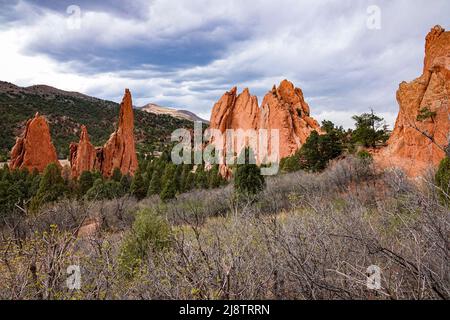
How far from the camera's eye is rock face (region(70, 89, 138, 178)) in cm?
4672

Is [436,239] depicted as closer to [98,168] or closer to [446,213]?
[446,213]

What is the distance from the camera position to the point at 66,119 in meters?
81.1

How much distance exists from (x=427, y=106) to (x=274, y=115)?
1250 inches

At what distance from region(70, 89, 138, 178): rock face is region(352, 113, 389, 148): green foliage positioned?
33.6 meters

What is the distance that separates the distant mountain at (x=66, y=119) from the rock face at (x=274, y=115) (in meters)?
23.2

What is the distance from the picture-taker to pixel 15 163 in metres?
45.0

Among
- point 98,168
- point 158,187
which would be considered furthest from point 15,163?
point 158,187

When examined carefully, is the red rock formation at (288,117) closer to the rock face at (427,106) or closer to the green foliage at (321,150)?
the green foliage at (321,150)

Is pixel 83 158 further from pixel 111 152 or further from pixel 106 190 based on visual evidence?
pixel 106 190

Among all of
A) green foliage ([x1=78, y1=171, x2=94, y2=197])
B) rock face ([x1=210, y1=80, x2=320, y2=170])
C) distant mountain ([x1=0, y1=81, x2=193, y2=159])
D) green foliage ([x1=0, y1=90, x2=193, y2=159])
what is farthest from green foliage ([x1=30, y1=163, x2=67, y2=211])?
green foliage ([x1=0, y1=90, x2=193, y2=159])

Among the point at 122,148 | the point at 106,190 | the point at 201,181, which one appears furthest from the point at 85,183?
the point at 122,148

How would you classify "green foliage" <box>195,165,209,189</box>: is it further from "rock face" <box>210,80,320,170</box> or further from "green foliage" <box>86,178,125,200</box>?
"green foliage" <box>86,178,125,200</box>

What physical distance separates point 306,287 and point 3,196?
33.1 metres

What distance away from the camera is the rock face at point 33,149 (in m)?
45.3
